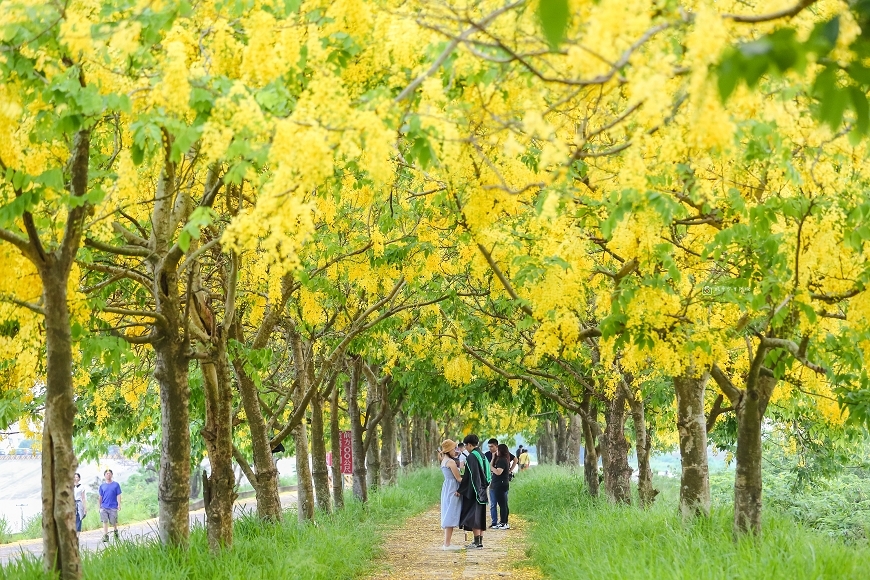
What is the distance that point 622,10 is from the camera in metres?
3.56

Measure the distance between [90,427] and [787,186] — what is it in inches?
465

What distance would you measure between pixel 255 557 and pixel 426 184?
3.88 meters

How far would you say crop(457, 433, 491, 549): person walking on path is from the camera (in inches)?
509

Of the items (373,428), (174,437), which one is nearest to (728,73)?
(174,437)

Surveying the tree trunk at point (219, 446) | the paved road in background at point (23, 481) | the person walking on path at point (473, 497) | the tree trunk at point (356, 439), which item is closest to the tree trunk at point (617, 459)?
the person walking on path at point (473, 497)

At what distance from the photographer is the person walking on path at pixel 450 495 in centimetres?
1288

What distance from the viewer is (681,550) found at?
26.2ft

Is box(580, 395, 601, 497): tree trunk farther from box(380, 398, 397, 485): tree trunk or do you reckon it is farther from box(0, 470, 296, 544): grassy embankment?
box(0, 470, 296, 544): grassy embankment

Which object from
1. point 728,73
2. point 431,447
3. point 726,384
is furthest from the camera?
point 431,447

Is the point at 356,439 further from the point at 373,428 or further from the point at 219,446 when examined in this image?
the point at 219,446

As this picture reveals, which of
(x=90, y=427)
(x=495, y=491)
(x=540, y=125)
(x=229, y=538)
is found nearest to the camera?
(x=540, y=125)

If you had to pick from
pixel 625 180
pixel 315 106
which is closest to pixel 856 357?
pixel 625 180

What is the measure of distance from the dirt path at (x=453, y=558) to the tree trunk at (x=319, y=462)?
3.87 ft

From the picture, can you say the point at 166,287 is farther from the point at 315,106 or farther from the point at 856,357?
the point at 856,357
